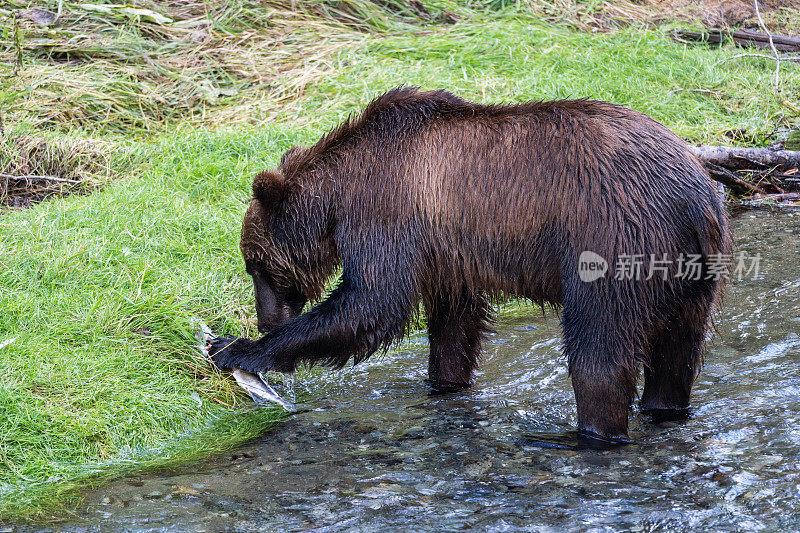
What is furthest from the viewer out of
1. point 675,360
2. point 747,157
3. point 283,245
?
point 747,157

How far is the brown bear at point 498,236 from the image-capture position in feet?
14.4

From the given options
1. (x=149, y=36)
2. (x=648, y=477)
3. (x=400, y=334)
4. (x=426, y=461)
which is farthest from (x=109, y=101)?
(x=648, y=477)

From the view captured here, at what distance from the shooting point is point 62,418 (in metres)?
4.66

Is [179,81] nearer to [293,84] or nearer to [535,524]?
[293,84]

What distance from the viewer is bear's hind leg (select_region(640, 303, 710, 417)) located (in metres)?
4.70

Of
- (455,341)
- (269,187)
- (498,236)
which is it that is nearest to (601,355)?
(498,236)

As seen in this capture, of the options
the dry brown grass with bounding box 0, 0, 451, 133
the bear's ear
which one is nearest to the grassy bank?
the dry brown grass with bounding box 0, 0, 451, 133

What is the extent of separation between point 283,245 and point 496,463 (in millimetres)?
1806

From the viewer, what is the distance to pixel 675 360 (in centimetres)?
491

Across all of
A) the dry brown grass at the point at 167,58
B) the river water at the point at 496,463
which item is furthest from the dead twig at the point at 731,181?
the dry brown grass at the point at 167,58

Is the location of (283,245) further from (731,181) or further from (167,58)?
(167,58)

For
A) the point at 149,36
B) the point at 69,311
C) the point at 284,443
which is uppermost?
the point at 149,36

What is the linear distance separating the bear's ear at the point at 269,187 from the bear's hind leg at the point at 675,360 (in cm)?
227

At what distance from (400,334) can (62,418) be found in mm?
1853
